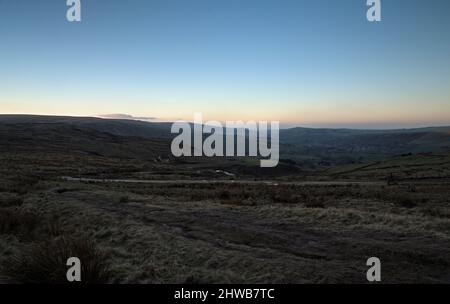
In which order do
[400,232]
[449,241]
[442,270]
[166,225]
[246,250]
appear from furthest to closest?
1. [166,225]
2. [400,232]
3. [449,241]
4. [246,250]
5. [442,270]

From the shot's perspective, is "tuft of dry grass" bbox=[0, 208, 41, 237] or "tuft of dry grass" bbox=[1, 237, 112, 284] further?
"tuft of dry grass" bbox=[0, 208, 41, 237]

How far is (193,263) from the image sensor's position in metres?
10.6

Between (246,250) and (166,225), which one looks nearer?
(246,250)

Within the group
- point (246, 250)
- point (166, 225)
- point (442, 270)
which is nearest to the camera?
point (442, 270)

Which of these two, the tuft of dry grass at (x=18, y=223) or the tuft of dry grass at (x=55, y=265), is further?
the tuft of dry grass at (x=18, y=223)

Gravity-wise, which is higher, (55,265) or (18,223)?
(55,265)

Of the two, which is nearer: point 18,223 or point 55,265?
point 55,265
